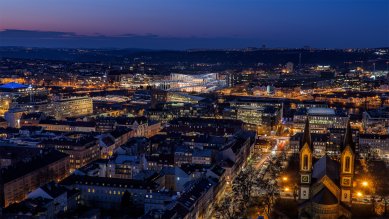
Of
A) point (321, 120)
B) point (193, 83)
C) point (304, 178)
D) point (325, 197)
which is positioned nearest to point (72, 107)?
point (321, 120)

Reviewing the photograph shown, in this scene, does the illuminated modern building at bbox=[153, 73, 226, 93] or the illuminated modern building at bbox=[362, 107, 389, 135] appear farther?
the illuminated modern building at bbox=[153, 73, 226, 93]

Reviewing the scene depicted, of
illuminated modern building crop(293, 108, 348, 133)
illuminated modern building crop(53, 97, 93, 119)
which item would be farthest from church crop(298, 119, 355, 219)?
illuminated modern building crop(53, 97, 93, 119)

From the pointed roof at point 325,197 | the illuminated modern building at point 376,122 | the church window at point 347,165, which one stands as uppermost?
the church window at point 347,165

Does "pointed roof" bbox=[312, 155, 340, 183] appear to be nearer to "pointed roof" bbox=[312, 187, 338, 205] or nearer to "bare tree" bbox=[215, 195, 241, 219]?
"pointed roof" bbox=[312, 187, 338, 205]

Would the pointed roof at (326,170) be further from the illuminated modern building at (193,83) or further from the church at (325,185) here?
the illuminated modern building at (193,83)

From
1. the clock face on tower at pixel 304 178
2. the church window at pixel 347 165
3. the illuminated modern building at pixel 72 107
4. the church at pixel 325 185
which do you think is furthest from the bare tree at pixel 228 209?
the illuminated modern building at pixel 72 107

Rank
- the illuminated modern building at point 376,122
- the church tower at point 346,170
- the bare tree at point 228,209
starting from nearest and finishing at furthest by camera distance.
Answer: the church tower at point 346,170 < the bare tree at point 228,209 < the illuminated modern building at point 376,122

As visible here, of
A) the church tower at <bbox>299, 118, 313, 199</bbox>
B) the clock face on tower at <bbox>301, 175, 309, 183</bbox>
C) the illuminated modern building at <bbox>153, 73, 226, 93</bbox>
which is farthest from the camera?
the illuminated modern building at <bbox>153, 73, 226, 93</bbox>

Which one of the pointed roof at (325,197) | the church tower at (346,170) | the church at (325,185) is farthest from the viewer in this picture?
the church tower at (346,170)
